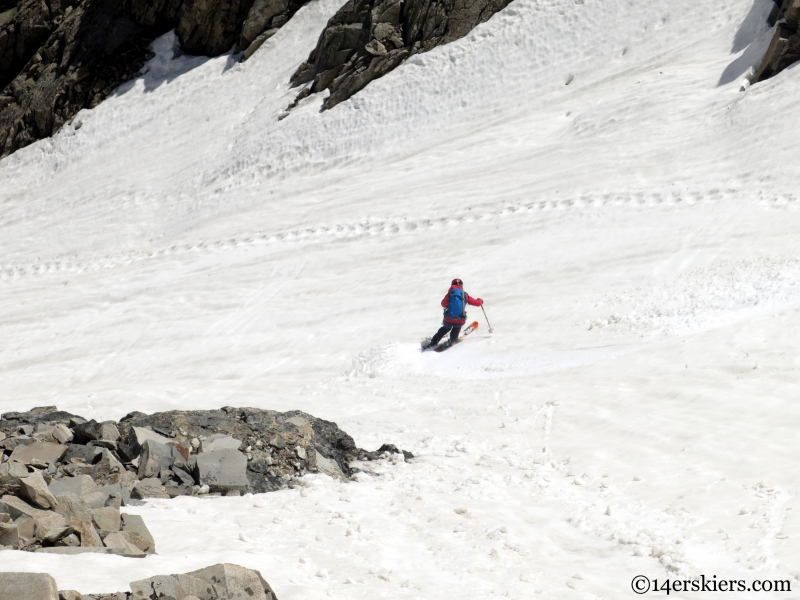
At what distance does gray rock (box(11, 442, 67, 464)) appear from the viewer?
729 cm

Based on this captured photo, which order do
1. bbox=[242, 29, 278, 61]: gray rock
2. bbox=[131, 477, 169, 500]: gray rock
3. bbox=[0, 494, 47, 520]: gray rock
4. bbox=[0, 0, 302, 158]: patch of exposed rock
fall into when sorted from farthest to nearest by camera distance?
bbox=[0, 0, 302, 158]: patch of exposed rock, bbox=[242, 29, 278, 61]: gray rock, bbox=[131, 477, 169, 500]: gray rock, bbox=[0, 494, 47, 520]: gray rock

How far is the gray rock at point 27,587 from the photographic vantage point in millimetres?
4094

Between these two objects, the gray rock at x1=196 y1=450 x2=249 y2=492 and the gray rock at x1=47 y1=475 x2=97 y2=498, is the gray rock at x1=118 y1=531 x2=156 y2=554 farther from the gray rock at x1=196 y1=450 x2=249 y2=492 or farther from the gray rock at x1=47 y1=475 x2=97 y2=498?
the gray rock at x1=196 y1=450 x2=249 y2=492

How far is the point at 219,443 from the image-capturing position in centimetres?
791

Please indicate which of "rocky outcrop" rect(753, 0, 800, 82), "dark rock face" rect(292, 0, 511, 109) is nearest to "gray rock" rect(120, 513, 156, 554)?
"rocky outcrop" rect(753, 0, 800, 82)

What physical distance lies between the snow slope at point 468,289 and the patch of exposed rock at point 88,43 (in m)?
1.36

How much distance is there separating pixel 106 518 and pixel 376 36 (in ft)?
79.5

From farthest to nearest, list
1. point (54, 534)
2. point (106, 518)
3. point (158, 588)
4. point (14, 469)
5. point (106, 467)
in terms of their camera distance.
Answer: point (106, 467) → point (14, 469) → point (106, 518) → point (54, 534) → point (158, 588)

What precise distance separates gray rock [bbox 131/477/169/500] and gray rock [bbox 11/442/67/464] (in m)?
0.94

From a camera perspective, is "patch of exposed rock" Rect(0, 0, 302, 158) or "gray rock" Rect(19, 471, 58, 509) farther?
"patch of exposed rock" Rect(0, 0, 302, 158)

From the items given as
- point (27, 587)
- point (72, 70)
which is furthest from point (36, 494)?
point (72, 70)

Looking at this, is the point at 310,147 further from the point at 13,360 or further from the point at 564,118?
the point at 13,360

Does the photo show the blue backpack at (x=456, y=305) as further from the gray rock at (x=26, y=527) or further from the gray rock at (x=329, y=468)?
the gray rock at (x=26, y=527)

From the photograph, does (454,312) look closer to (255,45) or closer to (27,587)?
(27,587)
